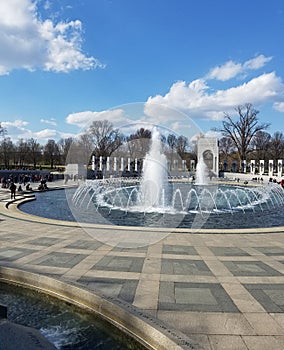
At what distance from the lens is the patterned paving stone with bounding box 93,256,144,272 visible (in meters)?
8.59

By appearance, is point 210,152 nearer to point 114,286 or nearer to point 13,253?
point 13,253

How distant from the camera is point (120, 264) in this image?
353 inches

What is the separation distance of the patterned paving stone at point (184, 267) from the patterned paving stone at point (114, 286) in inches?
49.7

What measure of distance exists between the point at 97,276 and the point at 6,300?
6.79 feet

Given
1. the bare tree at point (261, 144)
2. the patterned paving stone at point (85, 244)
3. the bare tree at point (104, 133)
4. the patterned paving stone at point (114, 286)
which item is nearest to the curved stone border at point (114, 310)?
the patterned paving stone at point (114, 286)

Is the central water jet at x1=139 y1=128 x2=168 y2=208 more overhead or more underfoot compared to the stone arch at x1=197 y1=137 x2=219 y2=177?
more underfoot

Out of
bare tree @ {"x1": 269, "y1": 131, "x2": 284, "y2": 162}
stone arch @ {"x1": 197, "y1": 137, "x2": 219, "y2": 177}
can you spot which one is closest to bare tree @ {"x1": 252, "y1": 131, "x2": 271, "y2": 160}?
bare tree @ {"x1": 269, "y1": 131, "x2": 284, "y2": 162}

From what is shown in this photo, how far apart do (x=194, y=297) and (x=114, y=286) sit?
5.91 ft

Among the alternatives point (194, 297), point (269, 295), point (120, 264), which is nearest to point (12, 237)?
point (120, 264)

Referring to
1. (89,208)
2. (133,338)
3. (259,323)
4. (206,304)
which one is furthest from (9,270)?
(89,208)

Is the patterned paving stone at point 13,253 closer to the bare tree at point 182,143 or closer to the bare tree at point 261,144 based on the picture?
A: the bare tree at point 182,143

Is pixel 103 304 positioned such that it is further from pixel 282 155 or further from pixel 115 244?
pixel 282 155

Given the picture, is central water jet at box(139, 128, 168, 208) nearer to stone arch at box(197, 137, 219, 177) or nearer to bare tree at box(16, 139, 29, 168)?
stone arch at box(197, 137, 219, 177)

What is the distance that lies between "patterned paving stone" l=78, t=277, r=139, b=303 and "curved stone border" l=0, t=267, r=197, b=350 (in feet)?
1.29
